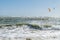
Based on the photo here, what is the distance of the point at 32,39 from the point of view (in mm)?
15500

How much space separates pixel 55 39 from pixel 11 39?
3.63m

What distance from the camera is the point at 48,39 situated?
15.7 metres

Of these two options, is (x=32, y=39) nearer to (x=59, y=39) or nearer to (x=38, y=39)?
(x=38, y=39)

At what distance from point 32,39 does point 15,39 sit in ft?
4.68

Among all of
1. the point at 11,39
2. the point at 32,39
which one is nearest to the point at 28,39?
the point at 32,39

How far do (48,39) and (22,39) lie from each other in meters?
2.16

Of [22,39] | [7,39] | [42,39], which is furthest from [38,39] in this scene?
[7,39]

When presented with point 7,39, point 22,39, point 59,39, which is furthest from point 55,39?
point 7,39

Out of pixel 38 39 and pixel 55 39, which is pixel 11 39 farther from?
pixel 55 39

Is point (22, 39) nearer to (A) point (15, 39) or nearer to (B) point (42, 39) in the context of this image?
(A) point (15, 39)

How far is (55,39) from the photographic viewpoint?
15.3 metres

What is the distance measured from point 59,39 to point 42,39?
1430 millimetres

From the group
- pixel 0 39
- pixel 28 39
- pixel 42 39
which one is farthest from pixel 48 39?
pixel 0 39

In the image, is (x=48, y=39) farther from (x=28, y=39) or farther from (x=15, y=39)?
(x=15, y=39)
